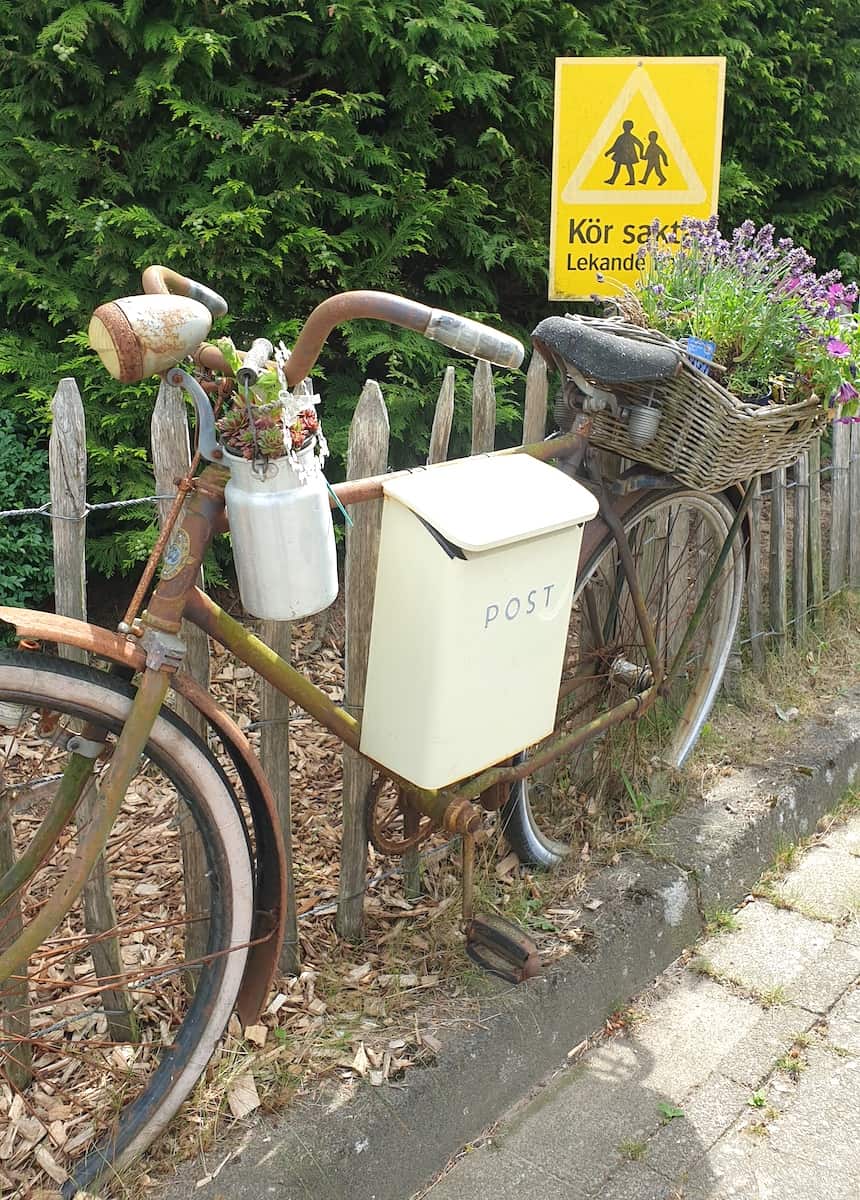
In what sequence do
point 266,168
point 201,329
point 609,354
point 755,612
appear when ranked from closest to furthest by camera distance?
point 201,329, point 609,354, point 266,168, point 755,612

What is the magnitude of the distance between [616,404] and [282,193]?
140 centimetres

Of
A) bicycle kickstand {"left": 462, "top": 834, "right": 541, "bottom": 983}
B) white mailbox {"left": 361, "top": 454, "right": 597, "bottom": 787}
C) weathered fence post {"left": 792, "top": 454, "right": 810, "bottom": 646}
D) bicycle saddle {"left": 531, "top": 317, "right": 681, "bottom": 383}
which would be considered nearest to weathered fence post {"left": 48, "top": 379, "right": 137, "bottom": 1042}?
white mailbox {"left": 361, "top": 454, "right": 597, "bottom": 787}

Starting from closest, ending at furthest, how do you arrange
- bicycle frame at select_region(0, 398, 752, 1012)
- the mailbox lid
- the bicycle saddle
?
bicycle frame at select_region(0, 398, 752, 1012) < the mailbox lid < the bicycle saddle

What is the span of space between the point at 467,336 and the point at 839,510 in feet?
10.7

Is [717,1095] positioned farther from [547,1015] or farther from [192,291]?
[192,291]

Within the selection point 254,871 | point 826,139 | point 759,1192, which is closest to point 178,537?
point 254,871

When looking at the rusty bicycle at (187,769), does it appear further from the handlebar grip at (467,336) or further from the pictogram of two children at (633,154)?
the pictogram of two children at (633,154)

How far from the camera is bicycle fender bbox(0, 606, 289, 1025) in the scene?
1.70m

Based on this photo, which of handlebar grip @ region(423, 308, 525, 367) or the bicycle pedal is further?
the bicycle pedal

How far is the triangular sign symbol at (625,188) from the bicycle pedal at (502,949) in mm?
1949

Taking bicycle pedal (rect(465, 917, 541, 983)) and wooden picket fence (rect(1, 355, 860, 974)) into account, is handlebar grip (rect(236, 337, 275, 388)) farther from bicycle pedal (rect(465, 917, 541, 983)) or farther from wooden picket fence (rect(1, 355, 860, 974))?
bicycle pedal (rect(465, 917, 541, 983))

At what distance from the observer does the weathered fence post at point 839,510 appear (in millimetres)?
4367

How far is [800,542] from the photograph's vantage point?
411 cm

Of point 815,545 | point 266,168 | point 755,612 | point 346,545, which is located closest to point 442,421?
point 346,545
